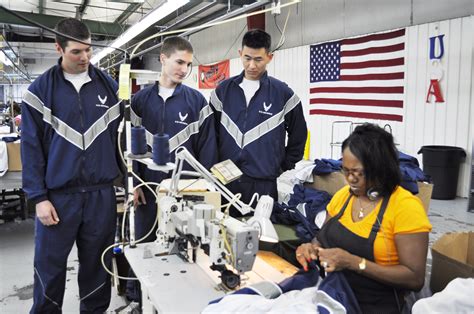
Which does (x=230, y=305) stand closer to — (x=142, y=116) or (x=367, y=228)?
(x=367, y=228)

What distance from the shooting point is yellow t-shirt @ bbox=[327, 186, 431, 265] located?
133 cm

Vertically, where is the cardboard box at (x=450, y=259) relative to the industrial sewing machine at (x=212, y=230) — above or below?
below

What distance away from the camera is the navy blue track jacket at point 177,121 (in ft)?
7.82

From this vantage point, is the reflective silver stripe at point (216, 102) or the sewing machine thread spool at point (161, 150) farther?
the reflective silver stripe at point (216, 102)

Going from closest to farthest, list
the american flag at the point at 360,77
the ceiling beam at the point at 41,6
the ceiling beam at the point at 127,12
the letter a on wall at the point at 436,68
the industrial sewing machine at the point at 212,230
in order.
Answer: the industrial sewing machine at the point at 212,230, the letter a on wall at the point at 436,68, the american flag at the point at 360,77, the ceiling beam at the point at 41,6, the ceiling beam at the point at 127,12

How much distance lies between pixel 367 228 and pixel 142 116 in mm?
1478

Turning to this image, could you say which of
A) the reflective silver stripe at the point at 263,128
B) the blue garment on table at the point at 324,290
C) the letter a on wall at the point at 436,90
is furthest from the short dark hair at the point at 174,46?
the letter a on wall at the point at 436,90

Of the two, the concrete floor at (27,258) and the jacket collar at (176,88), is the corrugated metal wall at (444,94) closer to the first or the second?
the concrete floor at (27,258)

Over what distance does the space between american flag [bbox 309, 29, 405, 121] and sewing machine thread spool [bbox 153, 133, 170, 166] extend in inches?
186

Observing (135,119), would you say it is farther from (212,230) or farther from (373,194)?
(373,194)

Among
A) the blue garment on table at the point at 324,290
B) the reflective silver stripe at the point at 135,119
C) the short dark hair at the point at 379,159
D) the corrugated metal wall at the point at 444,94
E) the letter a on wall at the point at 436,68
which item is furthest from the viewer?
the letter a on wall at the point at 436,68

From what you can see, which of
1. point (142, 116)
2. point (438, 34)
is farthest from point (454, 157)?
point (142, 116)

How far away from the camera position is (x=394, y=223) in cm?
135

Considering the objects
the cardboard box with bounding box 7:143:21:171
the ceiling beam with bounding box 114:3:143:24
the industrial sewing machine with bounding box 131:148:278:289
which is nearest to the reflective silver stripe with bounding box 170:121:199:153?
the industrial sewing machine with bounding box 131:148:278:289
